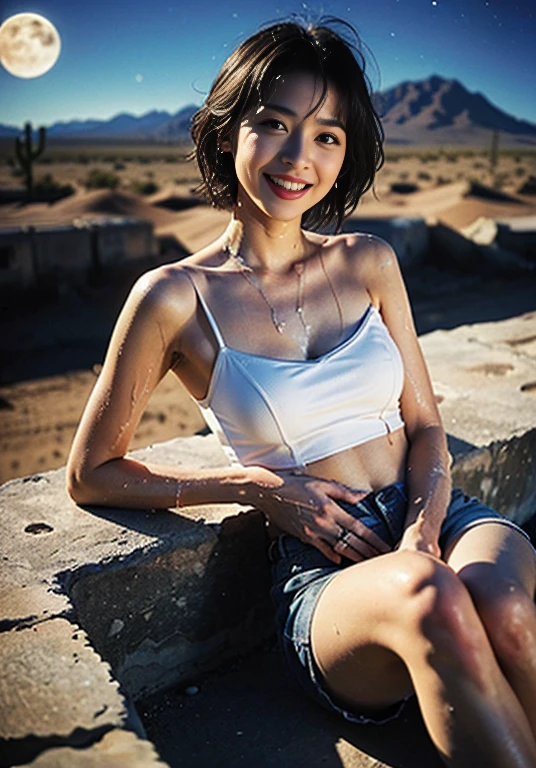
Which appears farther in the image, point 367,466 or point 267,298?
point 267,298

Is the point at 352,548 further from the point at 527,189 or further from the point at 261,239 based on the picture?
the point at 527,189

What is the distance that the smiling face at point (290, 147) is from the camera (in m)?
2.07

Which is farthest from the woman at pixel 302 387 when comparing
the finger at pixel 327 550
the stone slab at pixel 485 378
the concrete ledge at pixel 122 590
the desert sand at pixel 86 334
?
the desert sand at pixel 86 334

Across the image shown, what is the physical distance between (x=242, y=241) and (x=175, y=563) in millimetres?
917

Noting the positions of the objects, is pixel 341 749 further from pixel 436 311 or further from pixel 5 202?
pixel 5 202

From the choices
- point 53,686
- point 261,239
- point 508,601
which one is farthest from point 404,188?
point 53,686

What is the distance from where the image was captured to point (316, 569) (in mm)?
1945

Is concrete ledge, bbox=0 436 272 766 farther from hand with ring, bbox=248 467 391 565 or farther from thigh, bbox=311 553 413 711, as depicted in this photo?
thigh, bbox=311 553 413 711

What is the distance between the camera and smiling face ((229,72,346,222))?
6.78ft

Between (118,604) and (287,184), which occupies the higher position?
(287,184)

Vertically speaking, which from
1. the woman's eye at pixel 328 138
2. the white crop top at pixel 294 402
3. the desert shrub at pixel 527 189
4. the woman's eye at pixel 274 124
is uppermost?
the woman's eye at pixel 274 124

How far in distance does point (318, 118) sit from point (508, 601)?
1.28m

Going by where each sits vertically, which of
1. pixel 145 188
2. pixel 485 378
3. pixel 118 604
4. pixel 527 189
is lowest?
pixel 145 188

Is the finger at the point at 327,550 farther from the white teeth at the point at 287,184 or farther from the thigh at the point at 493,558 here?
the white teeth at the point at 287,184
